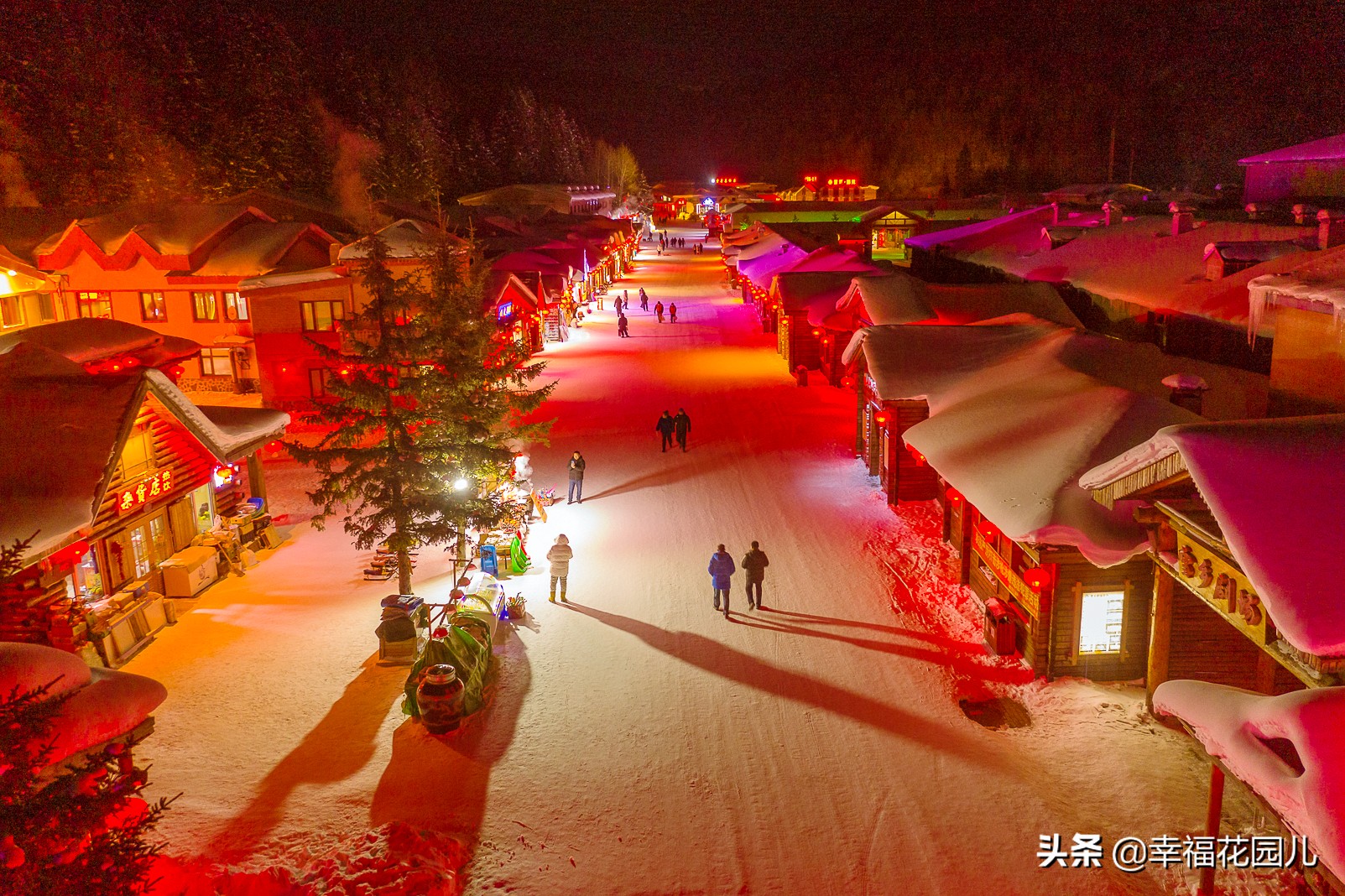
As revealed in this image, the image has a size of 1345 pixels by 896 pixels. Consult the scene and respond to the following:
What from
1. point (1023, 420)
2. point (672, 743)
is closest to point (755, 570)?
point (672, 743)

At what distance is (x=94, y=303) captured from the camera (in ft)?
106

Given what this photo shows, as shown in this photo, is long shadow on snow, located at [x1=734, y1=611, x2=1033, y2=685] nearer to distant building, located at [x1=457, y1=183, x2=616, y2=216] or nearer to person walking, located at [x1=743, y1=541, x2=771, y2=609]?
person walking, located at [x1=743, y1=541, x2=771, y2=609]

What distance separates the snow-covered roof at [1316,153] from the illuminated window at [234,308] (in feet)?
116

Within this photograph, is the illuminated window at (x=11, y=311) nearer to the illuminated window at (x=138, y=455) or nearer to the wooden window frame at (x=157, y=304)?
the wooden window frame at (x=157, y=304)

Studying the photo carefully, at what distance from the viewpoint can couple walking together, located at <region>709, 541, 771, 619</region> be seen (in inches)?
539

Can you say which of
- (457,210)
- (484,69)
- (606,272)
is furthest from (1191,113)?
(484,69)

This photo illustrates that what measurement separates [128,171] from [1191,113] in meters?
88.5

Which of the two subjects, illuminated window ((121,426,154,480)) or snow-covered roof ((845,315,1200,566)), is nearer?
snow-covered roof ((845,315,1200,566))

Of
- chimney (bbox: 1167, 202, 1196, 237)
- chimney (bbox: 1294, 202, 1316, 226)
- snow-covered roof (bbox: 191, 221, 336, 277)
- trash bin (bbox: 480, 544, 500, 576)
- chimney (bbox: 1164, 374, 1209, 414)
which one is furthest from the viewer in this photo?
snow-covered roof (bbox: 191, 221, 336, 277)

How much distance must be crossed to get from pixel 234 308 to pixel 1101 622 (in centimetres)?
2986

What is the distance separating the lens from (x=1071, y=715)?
35.7ft

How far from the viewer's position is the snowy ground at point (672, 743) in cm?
863

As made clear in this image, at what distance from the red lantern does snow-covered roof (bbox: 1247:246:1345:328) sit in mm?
4595

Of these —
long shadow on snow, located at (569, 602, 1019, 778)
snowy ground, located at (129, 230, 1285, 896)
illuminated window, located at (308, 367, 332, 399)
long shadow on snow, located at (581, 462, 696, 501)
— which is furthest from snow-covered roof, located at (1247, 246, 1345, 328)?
illuminated window, located at (308, 367, 332, 399)
